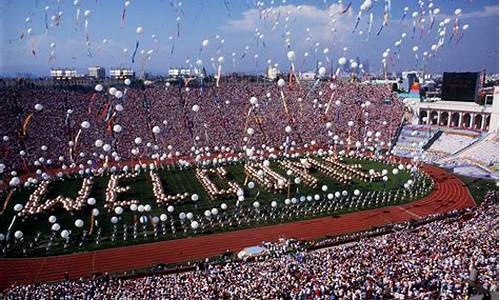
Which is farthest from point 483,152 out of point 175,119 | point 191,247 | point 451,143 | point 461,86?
point 175,119

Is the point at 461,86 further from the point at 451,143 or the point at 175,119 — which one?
the point at 175,119

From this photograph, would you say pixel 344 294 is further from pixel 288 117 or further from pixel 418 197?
pixel 288 117

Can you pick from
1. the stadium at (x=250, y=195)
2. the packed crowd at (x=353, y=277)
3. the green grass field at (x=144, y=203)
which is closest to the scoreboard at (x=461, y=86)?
the stadium at (x=250, y=195)

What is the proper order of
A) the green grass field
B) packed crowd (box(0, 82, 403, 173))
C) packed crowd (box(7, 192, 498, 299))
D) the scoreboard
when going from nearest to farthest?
packed crowd (box(7, 192, 498, 299)), the green grass field, packed crowd (box(0, 82, 403, 173)), the scoreboard

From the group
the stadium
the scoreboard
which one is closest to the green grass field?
the stadium

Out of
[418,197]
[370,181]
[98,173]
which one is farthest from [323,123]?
[98,173]

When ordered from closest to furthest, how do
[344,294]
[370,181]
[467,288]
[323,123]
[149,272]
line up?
[467,288] < [344,294] < [149,272] < [370,181] < [323,123]

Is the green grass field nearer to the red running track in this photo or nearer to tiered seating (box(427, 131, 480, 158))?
the red running track
